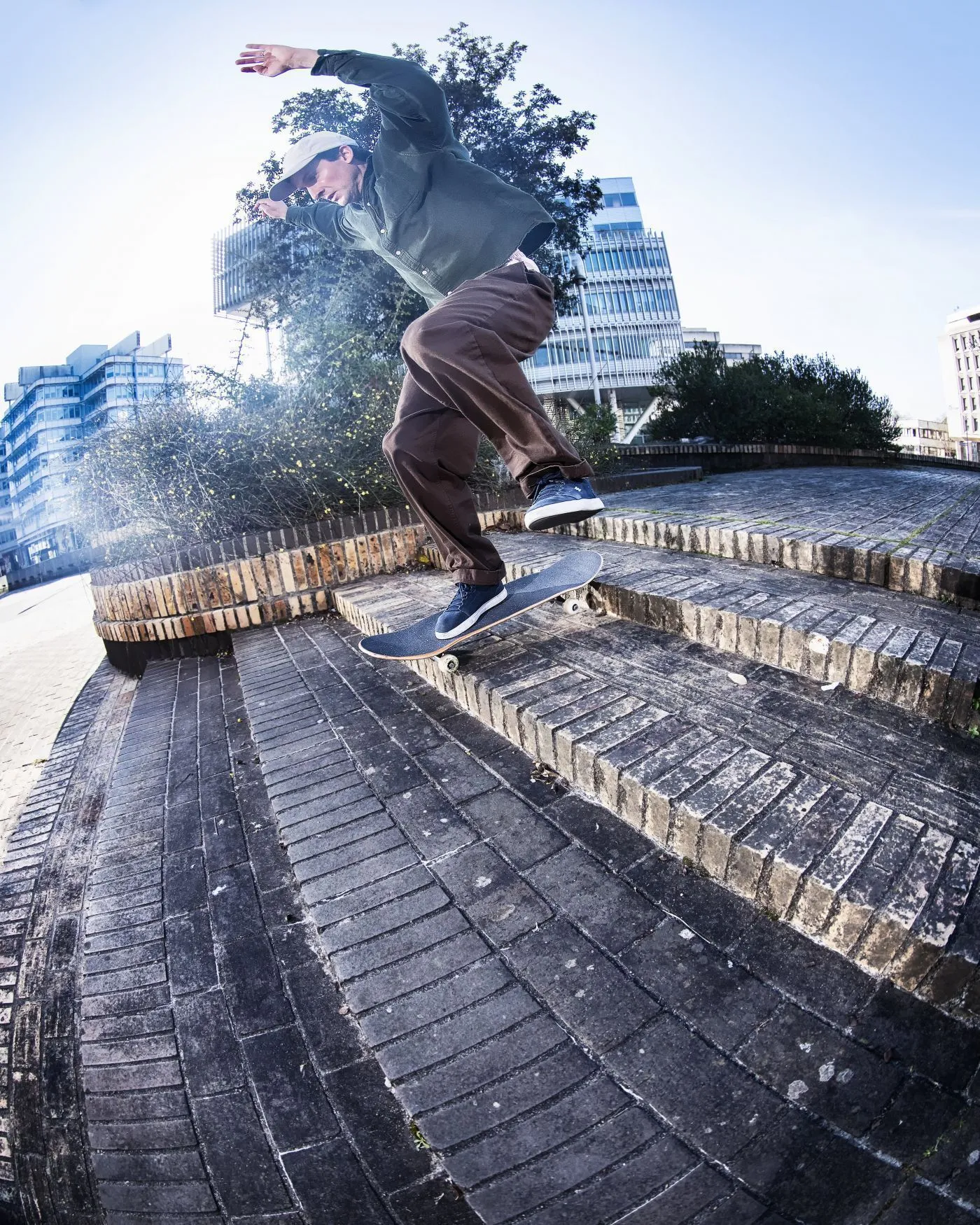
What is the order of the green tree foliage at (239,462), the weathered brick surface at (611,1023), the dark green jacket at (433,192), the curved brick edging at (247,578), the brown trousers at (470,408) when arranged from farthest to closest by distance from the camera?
1. the green tree foliage at (239,462)
2. the curved brick edging at (247,578)
3. the dark green jacket at (433,192)
4. the brown trousers at (470,408)
5. the weathered brick surface at (611,1023)

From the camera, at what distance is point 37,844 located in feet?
7.88

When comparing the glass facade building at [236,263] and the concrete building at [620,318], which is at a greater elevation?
the concrete building at [620,318]

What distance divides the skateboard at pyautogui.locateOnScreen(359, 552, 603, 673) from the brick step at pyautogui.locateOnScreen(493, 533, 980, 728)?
0.56 feet

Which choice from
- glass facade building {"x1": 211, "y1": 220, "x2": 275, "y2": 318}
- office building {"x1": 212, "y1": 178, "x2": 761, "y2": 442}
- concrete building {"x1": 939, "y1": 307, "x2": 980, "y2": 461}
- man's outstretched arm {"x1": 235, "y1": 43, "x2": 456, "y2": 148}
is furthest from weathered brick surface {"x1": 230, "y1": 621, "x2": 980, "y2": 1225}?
concrete building {"x1": 939, "y1": 307, "x2": 980, "y2": 461}

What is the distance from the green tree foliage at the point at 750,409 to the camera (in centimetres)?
1359

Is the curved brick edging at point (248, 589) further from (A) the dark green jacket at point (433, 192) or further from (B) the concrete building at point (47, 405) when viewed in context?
(B) the concrete building at point (47, 405)

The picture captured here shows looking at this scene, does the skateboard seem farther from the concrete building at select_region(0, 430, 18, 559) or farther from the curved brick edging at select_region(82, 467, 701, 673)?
the concrete building at select_region(0, 430, 18, 559)

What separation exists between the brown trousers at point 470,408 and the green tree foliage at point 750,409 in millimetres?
12811

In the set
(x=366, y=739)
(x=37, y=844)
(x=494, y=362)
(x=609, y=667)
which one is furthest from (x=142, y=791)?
(x=494, y=362)

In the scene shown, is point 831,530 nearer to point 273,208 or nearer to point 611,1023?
point 611,1023

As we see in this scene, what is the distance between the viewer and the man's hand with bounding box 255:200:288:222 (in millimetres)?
2830

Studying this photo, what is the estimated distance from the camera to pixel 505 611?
2535 millimetres

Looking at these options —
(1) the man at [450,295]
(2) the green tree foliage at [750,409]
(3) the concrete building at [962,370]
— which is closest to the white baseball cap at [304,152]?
(1) the man at [450,295]

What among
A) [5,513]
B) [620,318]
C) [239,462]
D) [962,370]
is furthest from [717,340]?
[5,513]
